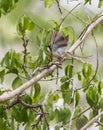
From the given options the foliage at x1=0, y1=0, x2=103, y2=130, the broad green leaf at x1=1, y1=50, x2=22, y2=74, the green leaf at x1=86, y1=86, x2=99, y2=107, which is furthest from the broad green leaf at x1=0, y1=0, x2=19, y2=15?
the green leaf at x1=86, y1=86, x2=99, y2=107

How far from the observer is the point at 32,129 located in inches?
55.7

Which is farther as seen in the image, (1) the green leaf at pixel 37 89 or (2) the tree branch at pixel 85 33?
(1) the green leaf at pixel 37 89

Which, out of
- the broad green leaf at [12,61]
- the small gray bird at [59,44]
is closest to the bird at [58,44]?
the small gray bird at [59,44]

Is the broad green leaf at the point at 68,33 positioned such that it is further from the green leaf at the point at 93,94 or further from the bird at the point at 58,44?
the green leaf at the point at 93,94

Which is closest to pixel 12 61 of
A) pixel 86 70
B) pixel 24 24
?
pixel 24 24

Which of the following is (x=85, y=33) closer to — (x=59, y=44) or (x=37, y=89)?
(x=59, y=44)

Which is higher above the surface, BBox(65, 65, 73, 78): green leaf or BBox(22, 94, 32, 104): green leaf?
BBox(65, 65, 73, 78): green leaf

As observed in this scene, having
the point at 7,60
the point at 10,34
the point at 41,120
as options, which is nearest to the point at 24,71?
the point at 7,60

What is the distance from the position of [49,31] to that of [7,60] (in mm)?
165

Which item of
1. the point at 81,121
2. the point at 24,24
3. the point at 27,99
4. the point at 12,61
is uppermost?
the point at 24,24

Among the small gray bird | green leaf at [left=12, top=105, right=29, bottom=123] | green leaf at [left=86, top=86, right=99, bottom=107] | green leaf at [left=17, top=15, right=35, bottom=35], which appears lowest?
green leaf at [left=12, top=105, right=29, bottom=123]

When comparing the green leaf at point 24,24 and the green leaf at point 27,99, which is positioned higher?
the green leaf at point 24,24

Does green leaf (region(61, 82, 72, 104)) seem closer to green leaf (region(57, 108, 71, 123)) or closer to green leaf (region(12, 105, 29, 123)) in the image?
green leaf (region(57, 108, 71, 123))

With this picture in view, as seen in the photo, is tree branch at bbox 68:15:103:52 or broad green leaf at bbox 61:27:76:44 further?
broad green leaf at bbox 61:27:76:44
